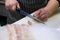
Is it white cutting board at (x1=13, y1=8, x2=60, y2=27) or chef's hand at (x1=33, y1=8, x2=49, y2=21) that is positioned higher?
chef's hand at (x1=33, y1=8, x2=49, y2=21)

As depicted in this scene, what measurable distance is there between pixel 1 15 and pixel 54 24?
101 cm

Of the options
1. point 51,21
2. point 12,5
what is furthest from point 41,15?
point 12,5

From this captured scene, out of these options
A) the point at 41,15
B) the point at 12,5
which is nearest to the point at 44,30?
the point at 41,15

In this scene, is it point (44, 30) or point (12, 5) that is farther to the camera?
point (12, 5)

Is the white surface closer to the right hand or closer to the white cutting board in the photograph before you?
the white cutting board

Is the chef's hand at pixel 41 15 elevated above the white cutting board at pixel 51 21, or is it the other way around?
the chef's hand at pixel 41 15

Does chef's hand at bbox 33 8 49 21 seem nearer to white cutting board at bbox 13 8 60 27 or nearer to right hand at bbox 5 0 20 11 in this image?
white cutting board at bbox 13 8 60 27

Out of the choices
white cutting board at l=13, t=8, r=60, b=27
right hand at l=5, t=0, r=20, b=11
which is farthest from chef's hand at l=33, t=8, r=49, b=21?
right hand at l=5, t=0, r=20, b=11

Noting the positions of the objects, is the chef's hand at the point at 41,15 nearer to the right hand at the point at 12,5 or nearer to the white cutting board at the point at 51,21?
the white cutting board at the point at 51,21

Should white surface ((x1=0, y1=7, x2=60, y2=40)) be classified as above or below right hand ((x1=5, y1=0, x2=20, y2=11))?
below

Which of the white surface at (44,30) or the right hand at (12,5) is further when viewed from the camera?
the right hand at (12,5)

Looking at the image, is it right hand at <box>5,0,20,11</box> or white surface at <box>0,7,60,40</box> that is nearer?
white surface at <box>0,7,60,40</box>

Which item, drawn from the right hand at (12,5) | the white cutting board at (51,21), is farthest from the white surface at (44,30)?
the right hand at (12,5)

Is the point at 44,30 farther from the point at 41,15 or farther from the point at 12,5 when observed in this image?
the point at 12,5
